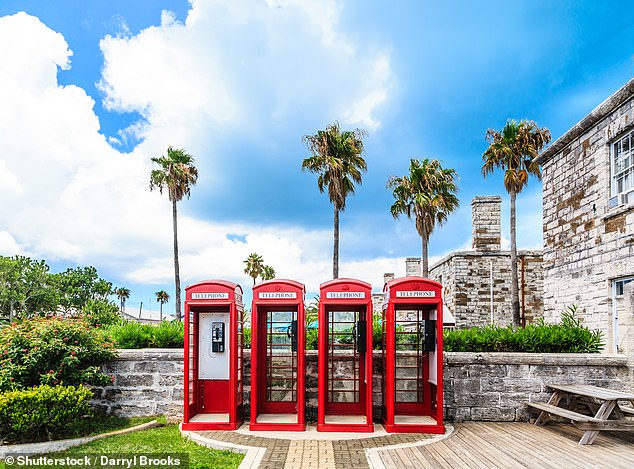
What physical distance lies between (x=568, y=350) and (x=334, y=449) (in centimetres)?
508

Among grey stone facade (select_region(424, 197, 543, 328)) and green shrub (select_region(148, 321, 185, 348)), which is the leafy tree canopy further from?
green shrub (select_region(148, 321, 185, 348))

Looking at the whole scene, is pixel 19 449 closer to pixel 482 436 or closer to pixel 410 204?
pixel 482 436

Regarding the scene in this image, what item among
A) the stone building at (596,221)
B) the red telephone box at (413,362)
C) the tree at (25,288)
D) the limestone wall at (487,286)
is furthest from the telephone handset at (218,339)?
the tree at (25,288)

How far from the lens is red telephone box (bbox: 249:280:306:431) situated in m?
8.48

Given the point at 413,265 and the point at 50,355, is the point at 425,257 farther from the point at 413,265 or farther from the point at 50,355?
the point at 50,355

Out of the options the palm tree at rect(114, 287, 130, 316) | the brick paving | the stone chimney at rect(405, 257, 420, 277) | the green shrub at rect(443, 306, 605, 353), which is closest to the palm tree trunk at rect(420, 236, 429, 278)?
the stone chimney at rect(405, 257, 420, 277)

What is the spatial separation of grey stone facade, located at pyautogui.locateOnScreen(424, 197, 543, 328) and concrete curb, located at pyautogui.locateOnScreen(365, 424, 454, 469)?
42.7 feet

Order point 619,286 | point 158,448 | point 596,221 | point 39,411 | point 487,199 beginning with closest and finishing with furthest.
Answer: point 158,448, point 39,411, point 619,286, point 596,221, point 487,199

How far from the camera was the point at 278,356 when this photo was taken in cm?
948

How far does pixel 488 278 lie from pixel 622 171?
1108 centimetres

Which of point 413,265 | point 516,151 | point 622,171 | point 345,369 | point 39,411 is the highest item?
point 516,151

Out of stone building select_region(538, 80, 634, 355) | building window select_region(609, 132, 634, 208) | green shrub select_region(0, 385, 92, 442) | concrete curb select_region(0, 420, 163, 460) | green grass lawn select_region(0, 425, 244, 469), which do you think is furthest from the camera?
building window select_region(609, 132, 634, 208)

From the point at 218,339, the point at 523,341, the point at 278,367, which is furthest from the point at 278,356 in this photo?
the point at 523,341

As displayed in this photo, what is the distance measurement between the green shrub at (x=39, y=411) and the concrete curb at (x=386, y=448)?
4.47 meters
